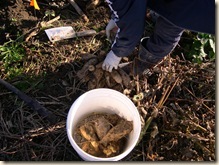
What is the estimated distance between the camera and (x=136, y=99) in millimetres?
2166

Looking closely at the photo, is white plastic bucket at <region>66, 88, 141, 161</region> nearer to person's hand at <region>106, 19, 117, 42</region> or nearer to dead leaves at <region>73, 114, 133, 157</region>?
dead leaves at <region>73, 114, 133, 157</region>

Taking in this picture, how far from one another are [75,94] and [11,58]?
50 cm

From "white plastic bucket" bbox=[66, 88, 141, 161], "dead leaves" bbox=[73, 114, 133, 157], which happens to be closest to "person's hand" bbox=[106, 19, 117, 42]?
"white plastic bucket" bbox=[66, 88, 141, 161]

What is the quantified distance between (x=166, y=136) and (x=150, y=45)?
1.99ft

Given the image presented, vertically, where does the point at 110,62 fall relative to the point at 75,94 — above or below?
above

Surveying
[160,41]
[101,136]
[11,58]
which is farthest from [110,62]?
[11,58]

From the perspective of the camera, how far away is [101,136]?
194 centimetres

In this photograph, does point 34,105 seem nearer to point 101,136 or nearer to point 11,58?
point 11,58

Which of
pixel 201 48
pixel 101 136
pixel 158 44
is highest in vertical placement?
pixel 158 44

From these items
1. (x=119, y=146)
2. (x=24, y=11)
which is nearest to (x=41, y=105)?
(x=119, y=146)

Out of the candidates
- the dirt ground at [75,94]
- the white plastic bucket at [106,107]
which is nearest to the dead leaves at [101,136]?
the white plastic bucket at [106,107]

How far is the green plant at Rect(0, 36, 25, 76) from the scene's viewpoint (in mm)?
2271

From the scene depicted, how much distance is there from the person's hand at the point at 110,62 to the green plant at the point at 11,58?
22.9 inches

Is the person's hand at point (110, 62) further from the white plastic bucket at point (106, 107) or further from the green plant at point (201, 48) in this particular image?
the green plant at point (201, 48)
